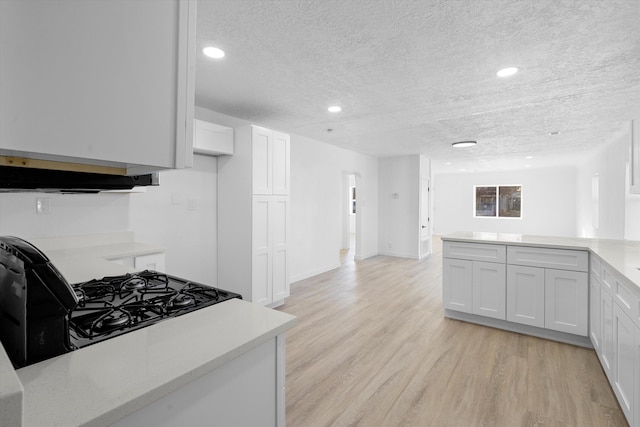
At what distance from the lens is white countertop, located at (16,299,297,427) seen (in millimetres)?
615

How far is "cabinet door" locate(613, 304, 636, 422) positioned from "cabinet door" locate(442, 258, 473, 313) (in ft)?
4.35

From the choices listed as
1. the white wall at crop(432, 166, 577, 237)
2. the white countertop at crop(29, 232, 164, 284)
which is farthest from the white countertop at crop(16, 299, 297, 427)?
the white wall at crop(432, 166, 577, 237)

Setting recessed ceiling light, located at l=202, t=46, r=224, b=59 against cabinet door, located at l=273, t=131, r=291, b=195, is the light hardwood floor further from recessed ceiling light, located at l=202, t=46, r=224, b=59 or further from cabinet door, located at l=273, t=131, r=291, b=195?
recessed ceiling light, located at l=202, t=46, r=224, b=59

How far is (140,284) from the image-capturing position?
139cm

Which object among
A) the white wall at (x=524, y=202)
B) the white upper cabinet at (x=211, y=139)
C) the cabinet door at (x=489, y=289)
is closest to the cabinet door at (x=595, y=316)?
the cabinet door at (x=489, y=289)

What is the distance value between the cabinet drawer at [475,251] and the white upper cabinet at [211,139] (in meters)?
2.70

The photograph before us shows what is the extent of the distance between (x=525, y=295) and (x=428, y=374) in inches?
53.7

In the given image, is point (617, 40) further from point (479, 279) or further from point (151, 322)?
point (151, 322)

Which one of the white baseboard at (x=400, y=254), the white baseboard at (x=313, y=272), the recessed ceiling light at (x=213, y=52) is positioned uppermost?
the recessed ceiling light at (x=213, y=52)

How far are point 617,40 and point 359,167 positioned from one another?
4830 millimetres

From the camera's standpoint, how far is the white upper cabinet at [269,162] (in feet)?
11.4

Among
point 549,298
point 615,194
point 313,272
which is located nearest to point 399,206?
point 313,272

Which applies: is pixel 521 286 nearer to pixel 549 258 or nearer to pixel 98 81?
pixel 549 258

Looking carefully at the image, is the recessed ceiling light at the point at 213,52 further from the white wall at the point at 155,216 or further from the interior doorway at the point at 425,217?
the interior doorway at the point at 425,217
